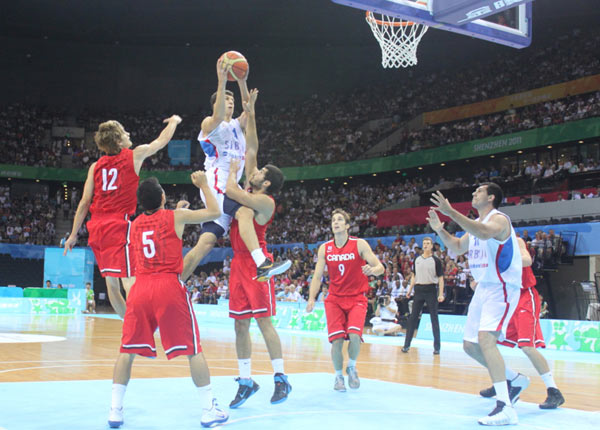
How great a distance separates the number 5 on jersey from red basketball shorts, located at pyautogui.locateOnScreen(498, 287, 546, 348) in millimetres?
3831

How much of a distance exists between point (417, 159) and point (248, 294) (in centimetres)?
2684

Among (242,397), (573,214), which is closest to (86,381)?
(242,397)

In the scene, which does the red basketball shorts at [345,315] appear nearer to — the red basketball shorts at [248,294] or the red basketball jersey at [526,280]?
the red basketball shorts at [248,294]

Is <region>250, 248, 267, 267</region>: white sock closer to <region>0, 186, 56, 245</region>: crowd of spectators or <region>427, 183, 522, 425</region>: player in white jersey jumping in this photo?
<region>427, 183, 522, 425</region>: player in white jersey jumping

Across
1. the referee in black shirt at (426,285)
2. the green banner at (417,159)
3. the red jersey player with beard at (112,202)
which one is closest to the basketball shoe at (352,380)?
the red jersey player with beard at (112,202)

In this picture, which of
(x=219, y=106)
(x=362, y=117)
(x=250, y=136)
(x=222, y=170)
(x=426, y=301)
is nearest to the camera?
(x=219, y=106)

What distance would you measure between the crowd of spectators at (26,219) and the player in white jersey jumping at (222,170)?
30.2 metres

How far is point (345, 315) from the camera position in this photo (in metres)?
7.43

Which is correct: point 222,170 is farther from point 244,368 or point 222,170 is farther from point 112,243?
point 244,368

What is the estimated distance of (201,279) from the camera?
28.6 metres

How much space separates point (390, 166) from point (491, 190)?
27256 mm

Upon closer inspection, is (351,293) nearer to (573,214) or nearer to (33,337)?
(33,337)

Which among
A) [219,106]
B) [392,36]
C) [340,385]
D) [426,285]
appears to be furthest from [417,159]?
[219,106]

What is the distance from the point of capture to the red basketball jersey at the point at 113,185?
5.99 metres
